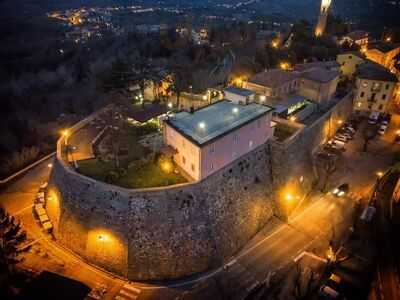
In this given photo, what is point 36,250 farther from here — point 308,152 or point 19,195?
point 308,152

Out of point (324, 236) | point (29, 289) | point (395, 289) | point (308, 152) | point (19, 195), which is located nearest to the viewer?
point (29, 289)

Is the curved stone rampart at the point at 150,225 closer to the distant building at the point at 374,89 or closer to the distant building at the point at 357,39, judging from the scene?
the distant building at the point at 374,89

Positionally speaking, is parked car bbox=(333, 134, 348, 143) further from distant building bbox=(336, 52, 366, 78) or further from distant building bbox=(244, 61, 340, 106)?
distant building bbox=(336, 52, 366, 78)

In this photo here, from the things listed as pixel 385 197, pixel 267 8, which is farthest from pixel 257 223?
pixel 267 8

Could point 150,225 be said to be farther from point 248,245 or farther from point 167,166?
point 248,245

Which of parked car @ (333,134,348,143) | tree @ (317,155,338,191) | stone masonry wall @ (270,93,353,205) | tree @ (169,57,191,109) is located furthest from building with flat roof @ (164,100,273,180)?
parked car @ (333,134,348,143)

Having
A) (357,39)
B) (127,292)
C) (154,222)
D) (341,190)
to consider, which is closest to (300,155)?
(341,190)
